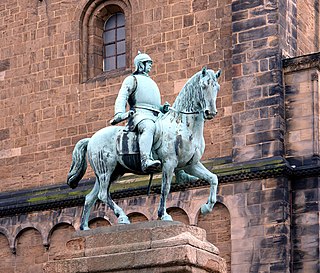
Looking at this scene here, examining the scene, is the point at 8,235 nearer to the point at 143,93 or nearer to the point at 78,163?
the point at 78,163

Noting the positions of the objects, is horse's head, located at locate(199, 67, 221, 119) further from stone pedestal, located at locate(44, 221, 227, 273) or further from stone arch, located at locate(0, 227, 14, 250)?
stone arch, located at locate(0, 227, 14, 250)

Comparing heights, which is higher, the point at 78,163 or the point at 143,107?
the point at 143,107

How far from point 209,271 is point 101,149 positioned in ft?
8.34

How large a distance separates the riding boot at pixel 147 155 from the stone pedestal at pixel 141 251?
795 millimetres

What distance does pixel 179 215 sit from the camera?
2698 cm

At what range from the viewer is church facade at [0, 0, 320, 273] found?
25.9 meters

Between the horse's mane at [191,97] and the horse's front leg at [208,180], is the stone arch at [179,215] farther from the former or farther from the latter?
the horse's mane at [191,97]

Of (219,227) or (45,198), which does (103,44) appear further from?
(219,227)

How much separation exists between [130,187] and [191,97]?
30.8ft

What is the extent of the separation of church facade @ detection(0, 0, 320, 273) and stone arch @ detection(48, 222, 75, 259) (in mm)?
36

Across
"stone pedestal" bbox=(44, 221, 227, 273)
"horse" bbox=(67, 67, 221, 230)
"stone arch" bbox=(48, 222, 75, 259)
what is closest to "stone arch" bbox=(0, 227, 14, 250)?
"stone arch" bbox=(48, 222, 75, 259)

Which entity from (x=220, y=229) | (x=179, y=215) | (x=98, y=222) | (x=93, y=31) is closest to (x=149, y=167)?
(x=220, y=229)

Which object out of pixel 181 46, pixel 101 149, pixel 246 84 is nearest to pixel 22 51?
pixel 181 46

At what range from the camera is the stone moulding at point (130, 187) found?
2586 cm
